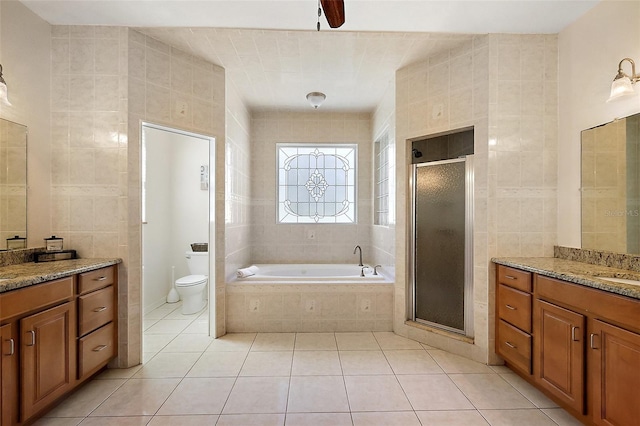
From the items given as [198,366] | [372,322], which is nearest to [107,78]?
[198,366]

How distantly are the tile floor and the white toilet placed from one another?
0.75 metres

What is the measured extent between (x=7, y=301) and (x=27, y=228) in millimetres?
958

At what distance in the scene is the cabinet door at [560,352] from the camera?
5.57ft

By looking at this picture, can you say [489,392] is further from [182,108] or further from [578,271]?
[182,108]

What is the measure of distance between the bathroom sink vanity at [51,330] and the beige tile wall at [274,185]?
6.95 ft

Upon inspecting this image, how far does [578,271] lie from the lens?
1.88 m

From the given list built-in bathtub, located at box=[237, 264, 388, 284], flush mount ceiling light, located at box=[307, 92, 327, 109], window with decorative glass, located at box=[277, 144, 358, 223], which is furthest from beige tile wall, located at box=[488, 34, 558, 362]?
window with decorative glass, located at box=[277, 144, 358, 223]

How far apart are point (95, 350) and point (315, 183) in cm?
305

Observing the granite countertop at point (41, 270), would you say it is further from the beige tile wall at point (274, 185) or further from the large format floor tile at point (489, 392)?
the large format floor tile at point (489, 392)

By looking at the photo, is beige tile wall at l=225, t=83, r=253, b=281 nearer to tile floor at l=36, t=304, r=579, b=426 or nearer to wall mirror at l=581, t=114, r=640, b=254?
tile floor at l=36, t=304, r=579, b=426

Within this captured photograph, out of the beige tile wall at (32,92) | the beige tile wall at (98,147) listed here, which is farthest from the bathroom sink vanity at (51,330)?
the beige tile wall at (32,92)

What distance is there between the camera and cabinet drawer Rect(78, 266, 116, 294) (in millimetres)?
2035

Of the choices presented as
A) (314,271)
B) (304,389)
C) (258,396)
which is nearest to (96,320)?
(258,396)

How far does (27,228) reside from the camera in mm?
2223
